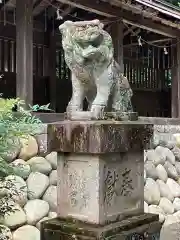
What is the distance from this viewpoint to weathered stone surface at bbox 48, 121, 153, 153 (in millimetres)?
3461

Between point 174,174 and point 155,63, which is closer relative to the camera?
point 174,174

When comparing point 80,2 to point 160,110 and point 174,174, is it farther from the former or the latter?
point 160,110

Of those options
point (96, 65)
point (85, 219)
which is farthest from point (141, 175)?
point (96, 65)

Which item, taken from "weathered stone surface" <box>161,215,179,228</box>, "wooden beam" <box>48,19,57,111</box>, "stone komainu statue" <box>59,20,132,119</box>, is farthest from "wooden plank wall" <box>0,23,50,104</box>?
"stone komainu statue" <box>59,20,132,119</box>

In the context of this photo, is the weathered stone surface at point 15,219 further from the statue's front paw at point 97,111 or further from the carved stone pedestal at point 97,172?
the statue's front paw at point 97,111

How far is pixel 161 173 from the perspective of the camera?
29.5 ft

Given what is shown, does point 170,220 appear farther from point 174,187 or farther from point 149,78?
point 149,78

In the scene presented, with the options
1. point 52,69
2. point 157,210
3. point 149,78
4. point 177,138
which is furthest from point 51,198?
point 149,78

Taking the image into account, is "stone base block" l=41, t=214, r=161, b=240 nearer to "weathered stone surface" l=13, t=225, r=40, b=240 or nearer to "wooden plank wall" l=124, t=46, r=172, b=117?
"weathered stone surface" l=13, t=225, r=40, b=240

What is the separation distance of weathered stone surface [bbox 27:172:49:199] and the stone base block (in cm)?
283

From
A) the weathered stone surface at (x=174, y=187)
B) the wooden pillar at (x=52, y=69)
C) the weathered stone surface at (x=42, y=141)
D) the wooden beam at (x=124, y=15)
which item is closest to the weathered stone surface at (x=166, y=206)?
the weathered stone surface at (x=174, y=187)

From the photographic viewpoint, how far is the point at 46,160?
23.5 feet

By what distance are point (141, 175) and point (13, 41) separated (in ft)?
25.7

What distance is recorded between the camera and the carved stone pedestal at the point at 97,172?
3.51 m
